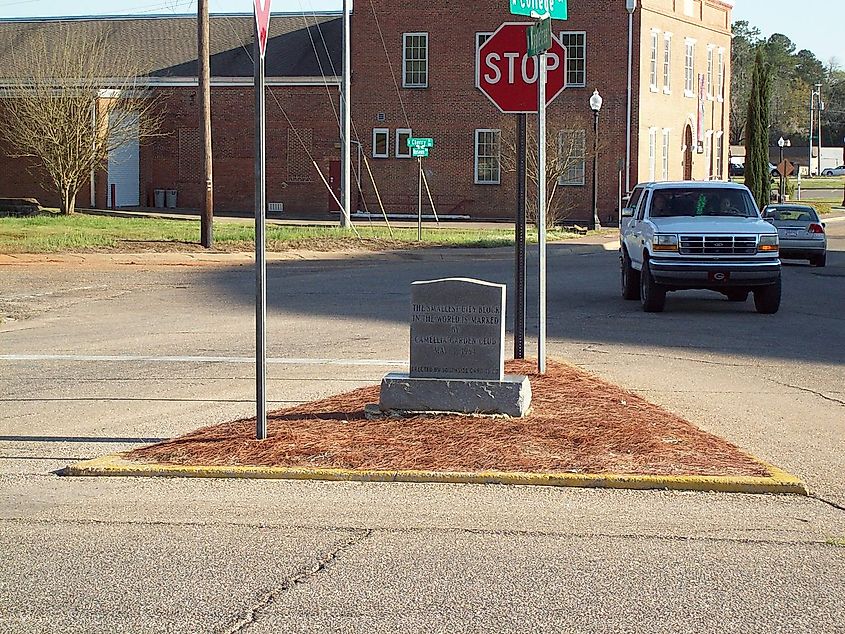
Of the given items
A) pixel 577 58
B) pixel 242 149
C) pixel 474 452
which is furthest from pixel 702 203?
pixel 242 149

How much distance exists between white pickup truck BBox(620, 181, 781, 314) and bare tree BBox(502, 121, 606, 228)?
23232 millimetres

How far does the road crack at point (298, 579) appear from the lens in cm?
530

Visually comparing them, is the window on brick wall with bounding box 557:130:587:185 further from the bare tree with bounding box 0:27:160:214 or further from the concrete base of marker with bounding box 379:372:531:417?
the concrete base of marker with bounding box 379:372:531:417

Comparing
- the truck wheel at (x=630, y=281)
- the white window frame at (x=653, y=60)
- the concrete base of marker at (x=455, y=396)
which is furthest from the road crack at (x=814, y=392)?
the white window frame at (x=653, y=60)

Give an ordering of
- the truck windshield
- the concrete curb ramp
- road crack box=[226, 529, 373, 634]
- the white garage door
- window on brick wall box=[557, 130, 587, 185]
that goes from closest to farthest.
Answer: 1. road crack box=[226, 529, 373, 634]
2. the concrete curb ramp
3. the truck windshield
4. window on brick wall box=[557, 130, 587, 185]
5. the white garage door

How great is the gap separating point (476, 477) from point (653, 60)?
44.0 metres

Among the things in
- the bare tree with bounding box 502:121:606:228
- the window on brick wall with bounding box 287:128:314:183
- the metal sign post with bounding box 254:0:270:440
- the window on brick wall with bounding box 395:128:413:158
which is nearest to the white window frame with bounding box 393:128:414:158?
the window on brick wall with bounding box 395:128:413:158

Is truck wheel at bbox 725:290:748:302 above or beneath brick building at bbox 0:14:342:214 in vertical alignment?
beneath

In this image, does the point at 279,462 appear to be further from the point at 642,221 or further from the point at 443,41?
the point at 443,41

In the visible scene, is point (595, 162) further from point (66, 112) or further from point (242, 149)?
point (66, 112)

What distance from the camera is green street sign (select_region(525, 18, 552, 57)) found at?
10.3 meters

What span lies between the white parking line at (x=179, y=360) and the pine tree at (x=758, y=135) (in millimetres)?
41949

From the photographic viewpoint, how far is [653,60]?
49.4 metres

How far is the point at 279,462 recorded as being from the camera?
807 centimetres
